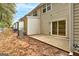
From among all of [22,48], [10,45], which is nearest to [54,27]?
[22,48]

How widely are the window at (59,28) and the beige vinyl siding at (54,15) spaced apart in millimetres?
51

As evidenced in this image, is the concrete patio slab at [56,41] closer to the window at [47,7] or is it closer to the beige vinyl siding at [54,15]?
the beige vinyl siding at [54,15]

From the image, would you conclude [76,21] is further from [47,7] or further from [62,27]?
[47,7]

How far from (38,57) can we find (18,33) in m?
0.47

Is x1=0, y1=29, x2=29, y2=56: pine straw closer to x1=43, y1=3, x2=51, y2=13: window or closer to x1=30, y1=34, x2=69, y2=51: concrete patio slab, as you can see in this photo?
x1=30, y1=34, x2=69, y2=51: concrete patio slab

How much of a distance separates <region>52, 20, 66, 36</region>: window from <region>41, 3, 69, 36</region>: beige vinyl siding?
51mm

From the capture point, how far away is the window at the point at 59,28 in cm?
242

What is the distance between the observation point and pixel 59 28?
8.09ft

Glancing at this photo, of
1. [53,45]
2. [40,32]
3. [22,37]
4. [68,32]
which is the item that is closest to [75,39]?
[68,32]

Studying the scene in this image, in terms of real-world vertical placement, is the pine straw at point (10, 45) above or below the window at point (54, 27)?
below

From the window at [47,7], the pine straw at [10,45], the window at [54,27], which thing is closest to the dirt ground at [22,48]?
the pine straw at [10,45]

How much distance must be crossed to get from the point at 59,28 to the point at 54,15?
203 millimetres

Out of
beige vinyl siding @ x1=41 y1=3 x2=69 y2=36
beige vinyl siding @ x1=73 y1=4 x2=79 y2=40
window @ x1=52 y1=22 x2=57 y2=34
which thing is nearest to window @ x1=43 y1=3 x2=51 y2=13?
beige vinyl siding @ x1=41 y1=3 x2=69 y2=36

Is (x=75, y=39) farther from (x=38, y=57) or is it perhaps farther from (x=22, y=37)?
(x=22, y=37)
